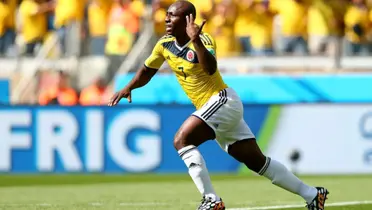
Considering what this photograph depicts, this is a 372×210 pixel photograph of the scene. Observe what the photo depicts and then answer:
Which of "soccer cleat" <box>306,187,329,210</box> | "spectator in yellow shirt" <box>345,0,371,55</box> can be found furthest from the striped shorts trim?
"spectator in yellow shirt" <box>345,0,371,55</box>

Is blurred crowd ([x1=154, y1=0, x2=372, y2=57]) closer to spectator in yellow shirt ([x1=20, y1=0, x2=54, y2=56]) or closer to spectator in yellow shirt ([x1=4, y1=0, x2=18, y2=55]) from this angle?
spectator in yellow shirt ([x1=20, y1=0, x2=54, y2=56])

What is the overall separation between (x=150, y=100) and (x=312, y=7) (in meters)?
3.63

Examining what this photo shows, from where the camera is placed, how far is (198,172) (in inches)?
333

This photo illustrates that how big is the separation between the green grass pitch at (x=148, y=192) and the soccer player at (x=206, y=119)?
1.16 metres

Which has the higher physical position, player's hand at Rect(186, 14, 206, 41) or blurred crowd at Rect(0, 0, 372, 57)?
player's hand at Rect(186, 14, 206, 41)

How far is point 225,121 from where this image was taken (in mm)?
8680

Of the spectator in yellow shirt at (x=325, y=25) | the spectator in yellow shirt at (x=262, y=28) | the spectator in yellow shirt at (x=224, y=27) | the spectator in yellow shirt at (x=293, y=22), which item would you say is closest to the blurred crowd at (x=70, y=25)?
the spectator in yellow shirt at (x=224, y=27)

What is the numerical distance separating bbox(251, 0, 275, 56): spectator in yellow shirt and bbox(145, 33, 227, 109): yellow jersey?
9.14m

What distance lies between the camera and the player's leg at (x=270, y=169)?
8.79 m

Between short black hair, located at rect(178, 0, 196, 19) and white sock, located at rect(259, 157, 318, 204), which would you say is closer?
short black hair, located at rect(178, 0, 196, 19)

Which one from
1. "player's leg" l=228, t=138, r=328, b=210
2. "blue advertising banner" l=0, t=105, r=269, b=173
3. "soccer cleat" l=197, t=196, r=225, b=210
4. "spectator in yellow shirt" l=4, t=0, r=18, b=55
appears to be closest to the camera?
"soccer cleat" l=197, t=196, r=225, b=210

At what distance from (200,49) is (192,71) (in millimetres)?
519

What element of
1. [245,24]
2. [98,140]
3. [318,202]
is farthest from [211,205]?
[245,24]

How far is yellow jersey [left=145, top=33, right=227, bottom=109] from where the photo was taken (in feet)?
28.3
